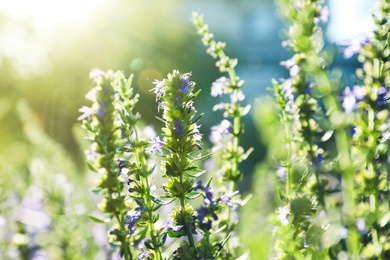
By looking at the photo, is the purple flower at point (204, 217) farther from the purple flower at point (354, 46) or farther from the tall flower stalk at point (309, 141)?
the purple flower at point (354, 46)

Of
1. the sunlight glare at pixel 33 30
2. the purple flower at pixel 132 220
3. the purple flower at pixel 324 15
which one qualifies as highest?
the sunlight glare at pixel 33 30

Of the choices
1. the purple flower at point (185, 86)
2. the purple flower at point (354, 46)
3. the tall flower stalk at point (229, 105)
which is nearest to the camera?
the purple flower at point (185, 86)

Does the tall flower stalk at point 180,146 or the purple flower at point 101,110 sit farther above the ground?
the purple flower at point 101,110

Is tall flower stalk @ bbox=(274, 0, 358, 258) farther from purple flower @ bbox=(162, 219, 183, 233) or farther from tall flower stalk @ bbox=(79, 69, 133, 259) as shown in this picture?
tall flower stalk @ bbox=(79, 69, 133, 259)

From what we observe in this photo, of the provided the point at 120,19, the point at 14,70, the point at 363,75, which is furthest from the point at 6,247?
the point at 120,19

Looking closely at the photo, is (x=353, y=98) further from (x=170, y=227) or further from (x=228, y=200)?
(x=170, y=227)

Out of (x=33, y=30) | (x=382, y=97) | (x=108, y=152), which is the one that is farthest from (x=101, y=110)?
(x=33, y=30)

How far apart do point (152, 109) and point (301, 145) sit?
12.3 meters

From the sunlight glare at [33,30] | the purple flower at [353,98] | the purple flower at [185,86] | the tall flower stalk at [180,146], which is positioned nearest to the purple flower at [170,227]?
the tall flower stalk at [180,146]

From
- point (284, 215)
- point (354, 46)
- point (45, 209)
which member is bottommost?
point (284, 215)

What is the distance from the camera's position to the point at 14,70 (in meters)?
11.2

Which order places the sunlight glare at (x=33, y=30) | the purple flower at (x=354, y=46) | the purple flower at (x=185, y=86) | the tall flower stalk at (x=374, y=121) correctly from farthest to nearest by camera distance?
the sunlight glare at (x=33, y=30) < the purple flower at (x=354, y=46) < the purple flower at (x=185, y=86) < the tall flower stalk at (x=374, y=121)

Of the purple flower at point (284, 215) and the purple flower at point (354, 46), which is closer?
the purple flower at point (284, 215)

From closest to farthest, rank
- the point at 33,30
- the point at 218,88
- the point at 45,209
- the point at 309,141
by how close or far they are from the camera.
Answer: the point at 309,141
the point at 218,88
the point at 45,209
the point at 33,30
